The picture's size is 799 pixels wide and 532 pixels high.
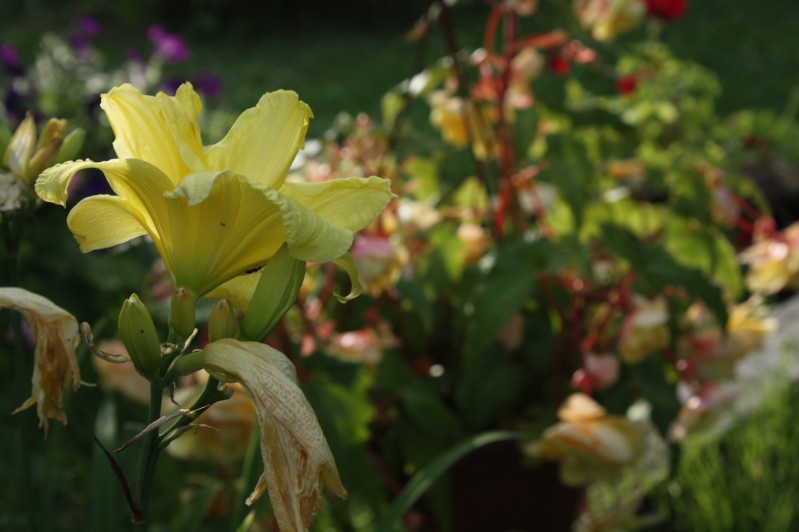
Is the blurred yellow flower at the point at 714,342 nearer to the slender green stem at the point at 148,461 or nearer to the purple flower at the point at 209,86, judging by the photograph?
the slender green stem at the point at 148,461

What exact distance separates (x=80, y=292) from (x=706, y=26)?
17.5 ft

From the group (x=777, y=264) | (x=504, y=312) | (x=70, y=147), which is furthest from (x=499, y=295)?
(x=70, y=147)

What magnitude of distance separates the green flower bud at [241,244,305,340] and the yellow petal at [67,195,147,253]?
8 cm

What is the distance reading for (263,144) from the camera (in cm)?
53

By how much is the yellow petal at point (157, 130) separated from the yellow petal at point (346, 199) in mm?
53

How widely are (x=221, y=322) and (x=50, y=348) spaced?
0.12 metres

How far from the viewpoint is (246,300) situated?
0.56 metres

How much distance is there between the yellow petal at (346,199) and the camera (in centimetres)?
53

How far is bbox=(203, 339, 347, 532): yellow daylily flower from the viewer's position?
46 cm

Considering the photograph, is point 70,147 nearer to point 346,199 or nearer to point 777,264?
point 346,199

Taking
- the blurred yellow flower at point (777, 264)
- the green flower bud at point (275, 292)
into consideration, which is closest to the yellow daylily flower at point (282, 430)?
the green flower bud at point (275, 292)

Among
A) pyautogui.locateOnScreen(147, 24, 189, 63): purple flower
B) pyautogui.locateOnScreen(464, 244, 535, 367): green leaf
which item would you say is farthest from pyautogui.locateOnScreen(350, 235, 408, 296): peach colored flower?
pyautogui.locateOnScreen(147, 24, 189, 63): purple flower

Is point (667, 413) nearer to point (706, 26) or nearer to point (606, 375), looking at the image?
point (606, 375)

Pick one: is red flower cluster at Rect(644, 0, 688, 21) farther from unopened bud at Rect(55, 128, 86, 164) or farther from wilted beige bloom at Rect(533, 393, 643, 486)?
unopened bud at Rect(55, 128, 86, 164)
